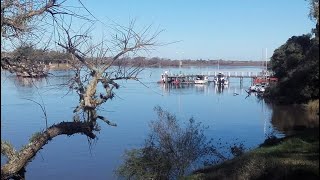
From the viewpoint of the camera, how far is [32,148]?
918cm

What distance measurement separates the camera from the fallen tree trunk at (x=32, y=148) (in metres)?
8.87

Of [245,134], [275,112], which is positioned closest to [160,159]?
[245,134]

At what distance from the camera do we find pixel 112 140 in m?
41.7

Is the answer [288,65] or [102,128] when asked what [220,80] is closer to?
→ [288,65]

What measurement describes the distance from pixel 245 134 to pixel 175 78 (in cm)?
9094

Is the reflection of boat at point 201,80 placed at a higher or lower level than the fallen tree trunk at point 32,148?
lower

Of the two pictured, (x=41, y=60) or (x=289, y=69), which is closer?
(x=41, y=60)

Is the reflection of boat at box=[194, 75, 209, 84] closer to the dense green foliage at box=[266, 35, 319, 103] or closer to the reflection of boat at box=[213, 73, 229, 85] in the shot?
the reflection of boat at box=[213, 73, 229, 85]

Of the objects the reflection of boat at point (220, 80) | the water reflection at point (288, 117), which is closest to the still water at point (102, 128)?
the water reflection at point (288, 117)

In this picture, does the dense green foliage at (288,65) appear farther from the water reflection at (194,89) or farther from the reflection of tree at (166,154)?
the reflection of tree at (166,154)

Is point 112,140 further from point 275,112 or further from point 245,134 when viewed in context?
point 275,112

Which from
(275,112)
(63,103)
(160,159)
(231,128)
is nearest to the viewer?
(160,159)

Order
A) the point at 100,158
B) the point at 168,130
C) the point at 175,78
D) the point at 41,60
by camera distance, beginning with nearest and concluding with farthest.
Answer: the point at 41,60 → the point at 168,130 → the point at 100,158 → the point at 175,78

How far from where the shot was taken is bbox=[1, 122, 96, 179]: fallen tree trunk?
29.1 feet
